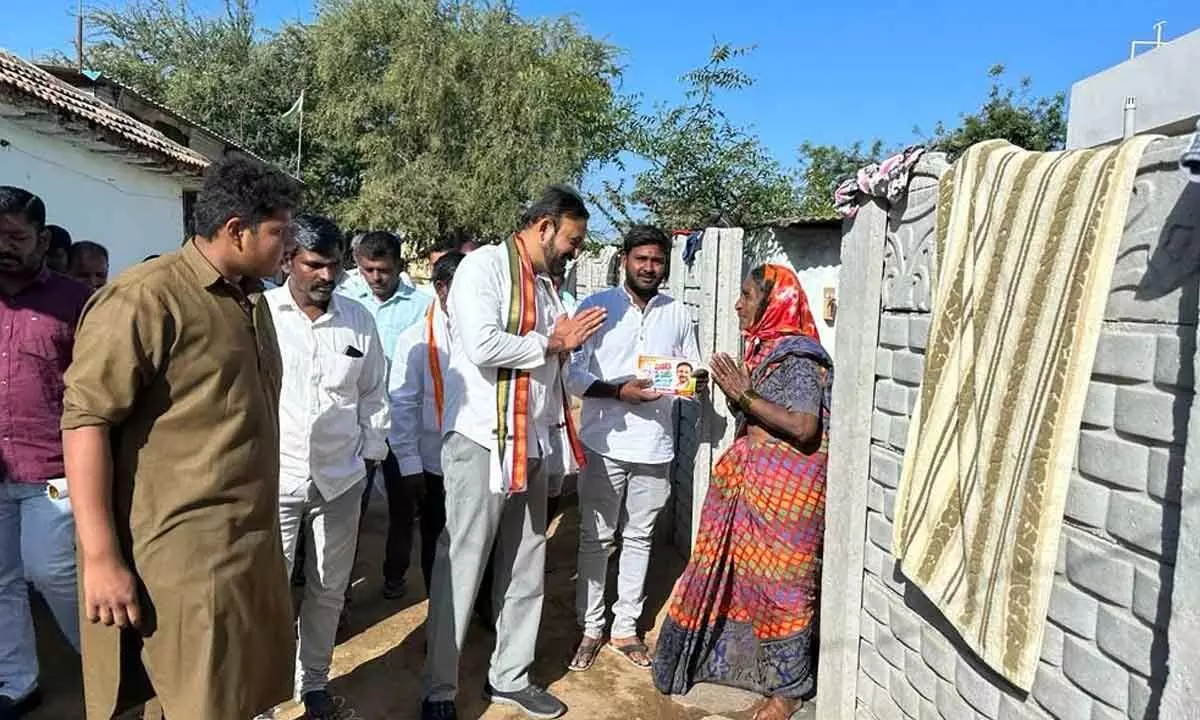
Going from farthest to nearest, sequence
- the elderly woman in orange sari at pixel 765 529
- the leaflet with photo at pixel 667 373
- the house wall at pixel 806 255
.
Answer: the house wall at pixel 806 255 < the leaflet with photo at pixel 667 373 < the elderly woman in orange sari at pixel 765 529

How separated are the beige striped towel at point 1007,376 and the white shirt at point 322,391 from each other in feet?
6.47

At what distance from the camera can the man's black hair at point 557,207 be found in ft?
10.3

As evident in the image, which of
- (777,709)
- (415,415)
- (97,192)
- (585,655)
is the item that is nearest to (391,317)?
(415,415)

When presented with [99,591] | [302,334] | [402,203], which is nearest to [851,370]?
[302,334]

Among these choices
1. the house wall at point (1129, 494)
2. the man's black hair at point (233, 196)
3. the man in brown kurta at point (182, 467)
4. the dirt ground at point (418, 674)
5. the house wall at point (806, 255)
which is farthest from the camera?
the house wall at point (806, 255)

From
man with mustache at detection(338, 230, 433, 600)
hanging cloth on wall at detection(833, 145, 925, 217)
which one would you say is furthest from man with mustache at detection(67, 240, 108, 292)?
hanging cloth on wall at detection(833, 145, 925, 217)

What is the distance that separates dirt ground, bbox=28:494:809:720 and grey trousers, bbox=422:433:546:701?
0.87 feet

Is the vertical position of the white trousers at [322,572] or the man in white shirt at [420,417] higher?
the man in white shirt at [420,417]

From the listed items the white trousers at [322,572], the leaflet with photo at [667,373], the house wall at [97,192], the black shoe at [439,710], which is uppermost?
the house wall at [97,192]

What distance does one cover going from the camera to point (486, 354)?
2941 mm

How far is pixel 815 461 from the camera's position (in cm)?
327

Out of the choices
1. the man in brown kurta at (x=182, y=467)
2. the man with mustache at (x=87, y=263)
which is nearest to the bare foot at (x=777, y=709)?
the man in brown kurta at (x=182, y=467)

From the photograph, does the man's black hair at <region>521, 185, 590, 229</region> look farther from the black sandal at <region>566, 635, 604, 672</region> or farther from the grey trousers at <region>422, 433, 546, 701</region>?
the black sandal at <region>566, 635, 604, 672</region>

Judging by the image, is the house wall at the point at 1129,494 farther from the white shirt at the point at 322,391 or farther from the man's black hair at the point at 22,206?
the man's black hair at the point at 22,206
